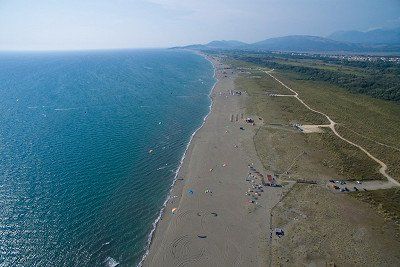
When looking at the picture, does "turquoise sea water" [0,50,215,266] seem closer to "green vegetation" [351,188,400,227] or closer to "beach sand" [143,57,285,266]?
"beach sand" [143,57,285,266]

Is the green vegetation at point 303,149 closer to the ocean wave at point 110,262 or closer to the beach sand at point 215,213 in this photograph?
the beach sand at point 215,213

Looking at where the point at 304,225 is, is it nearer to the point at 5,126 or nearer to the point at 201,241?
the point at 201,241

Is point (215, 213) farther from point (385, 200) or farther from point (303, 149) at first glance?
point (303, 149)

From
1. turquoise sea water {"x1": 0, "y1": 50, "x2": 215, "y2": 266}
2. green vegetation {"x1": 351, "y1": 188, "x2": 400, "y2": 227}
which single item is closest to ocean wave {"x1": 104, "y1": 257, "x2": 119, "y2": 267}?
turquoise sea water {"x1": 0, "y1": 50, "x2": 215, "y2": 266}

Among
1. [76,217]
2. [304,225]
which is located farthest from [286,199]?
[76,217]

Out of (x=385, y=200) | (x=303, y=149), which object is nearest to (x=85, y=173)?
(x=303, y=149)
